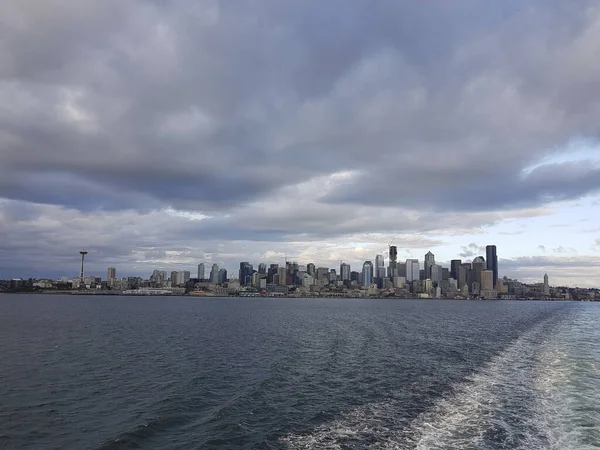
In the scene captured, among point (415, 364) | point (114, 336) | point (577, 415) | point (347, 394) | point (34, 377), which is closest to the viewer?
point (577, 415)

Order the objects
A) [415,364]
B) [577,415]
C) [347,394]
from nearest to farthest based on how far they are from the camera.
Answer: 1. [577,415]
2. [347,394]
3. [415,364]

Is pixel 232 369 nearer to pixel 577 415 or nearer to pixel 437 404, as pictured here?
pixel 437 404

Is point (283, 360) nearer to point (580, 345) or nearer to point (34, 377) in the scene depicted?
point (34, 377)

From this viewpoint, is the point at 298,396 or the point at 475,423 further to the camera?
the point at 298,396

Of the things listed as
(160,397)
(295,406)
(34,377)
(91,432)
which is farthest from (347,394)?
(34,377)

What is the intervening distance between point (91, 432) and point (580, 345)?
75041 millimetres

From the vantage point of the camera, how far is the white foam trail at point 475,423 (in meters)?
26.6

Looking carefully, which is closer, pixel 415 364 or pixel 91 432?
pixel 91 432

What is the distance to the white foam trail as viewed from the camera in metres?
26.6

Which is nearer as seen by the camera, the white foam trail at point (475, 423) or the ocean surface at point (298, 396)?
the white foam trail at point (475, 423)

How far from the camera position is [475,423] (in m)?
30.4

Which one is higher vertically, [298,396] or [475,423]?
[475,423]

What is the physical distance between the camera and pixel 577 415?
3259 centimetres

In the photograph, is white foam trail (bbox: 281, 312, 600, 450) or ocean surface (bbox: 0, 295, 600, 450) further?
ocean surface (bbox: 0, 295, 600, 450)
